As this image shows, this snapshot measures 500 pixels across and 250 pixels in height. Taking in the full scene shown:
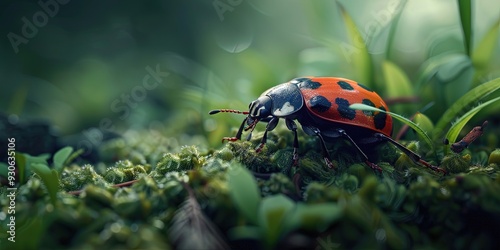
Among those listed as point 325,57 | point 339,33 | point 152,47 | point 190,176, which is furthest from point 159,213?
point 152,47

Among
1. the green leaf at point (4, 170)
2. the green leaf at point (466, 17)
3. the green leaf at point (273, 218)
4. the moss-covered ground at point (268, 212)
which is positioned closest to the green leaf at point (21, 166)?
the green leaf at point (4, 170)

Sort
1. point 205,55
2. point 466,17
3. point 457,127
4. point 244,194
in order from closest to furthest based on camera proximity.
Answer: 1. point 244,194
2. point 457,127
3. point 466,17
4. point 205,55

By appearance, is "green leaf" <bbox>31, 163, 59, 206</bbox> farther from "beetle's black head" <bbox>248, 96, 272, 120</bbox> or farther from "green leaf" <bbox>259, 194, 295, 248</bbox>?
"beetle's black head" <bbox>248, 96, 272, 120</bbox>

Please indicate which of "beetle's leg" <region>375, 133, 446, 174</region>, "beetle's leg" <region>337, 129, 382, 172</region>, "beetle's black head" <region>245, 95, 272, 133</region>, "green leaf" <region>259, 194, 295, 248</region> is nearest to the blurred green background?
"beetle's black head" <region>245, 95, 272, 133</region>

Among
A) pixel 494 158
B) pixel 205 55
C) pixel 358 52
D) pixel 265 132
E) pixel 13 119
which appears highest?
pixel 205 55

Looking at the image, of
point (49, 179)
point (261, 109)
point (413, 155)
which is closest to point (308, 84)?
point (261, 109)

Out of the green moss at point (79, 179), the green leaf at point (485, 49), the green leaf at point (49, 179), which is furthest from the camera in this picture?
the green leaf at point (485, 49)

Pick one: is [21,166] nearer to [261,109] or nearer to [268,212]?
[261,109]

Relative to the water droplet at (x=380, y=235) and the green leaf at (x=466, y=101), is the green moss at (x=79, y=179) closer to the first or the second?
the water droplet at (x=380, y=235)
